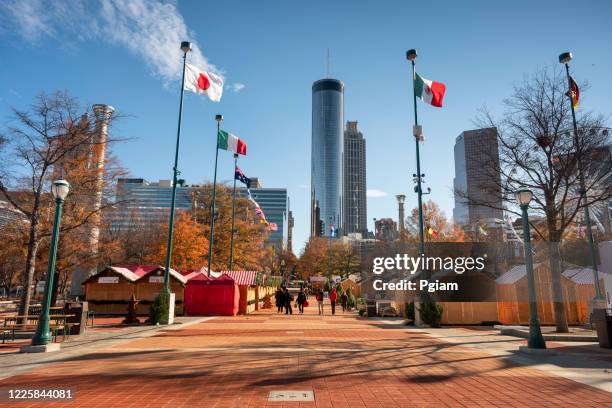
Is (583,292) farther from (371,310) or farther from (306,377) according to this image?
(306,377)

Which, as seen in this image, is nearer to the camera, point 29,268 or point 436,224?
point 29,268

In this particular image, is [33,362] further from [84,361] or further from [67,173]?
[67,173]

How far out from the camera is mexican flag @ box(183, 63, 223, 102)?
65.3 feet

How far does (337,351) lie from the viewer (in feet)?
34.1

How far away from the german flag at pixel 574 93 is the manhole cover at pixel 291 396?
57.0 ft

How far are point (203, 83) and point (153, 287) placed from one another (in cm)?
1461

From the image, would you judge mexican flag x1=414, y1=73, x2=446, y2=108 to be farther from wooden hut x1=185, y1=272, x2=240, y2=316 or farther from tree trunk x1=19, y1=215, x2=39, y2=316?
tree trunk x1=19, y1=215, x2=39, y2=316

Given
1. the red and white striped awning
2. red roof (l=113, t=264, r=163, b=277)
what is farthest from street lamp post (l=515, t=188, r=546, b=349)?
red roof (l=113, t=264, r=163, b=277)

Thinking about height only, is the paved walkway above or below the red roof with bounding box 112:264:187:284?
below

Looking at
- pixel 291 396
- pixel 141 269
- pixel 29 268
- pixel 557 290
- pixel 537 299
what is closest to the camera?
pixel 291 396

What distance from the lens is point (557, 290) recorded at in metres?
15.4

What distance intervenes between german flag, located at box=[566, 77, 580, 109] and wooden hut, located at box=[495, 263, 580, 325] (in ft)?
27.3

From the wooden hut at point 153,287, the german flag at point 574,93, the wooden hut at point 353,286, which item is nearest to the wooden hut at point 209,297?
the wooden hut at point 153,287

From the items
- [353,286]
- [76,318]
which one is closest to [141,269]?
[76,318]
